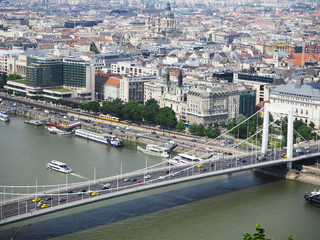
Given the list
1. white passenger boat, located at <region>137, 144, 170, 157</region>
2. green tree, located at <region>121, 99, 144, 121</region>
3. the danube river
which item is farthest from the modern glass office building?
white passenger boat, located at <region>137, 144, 170, 157</region>

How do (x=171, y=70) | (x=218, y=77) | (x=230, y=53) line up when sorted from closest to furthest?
(x=218, y=77) < (x=171, y=70) < (x=230, y=53)

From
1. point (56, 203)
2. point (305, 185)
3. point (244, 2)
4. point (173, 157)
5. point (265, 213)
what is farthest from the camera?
point (244, 2)

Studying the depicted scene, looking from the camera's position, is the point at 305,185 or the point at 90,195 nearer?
the point at 90,195

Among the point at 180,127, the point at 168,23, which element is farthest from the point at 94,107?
the point at 168,23

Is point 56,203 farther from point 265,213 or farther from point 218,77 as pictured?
point 218,77

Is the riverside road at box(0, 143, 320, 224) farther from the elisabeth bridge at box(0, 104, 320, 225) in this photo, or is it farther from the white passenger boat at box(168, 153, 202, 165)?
the white passenger boat at box(168, 153, 202, 165)

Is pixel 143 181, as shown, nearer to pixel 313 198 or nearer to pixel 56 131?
pixel 313 198

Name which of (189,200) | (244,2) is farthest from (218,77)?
(244,2)
